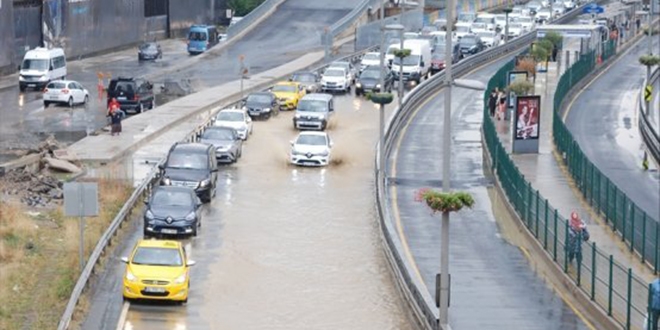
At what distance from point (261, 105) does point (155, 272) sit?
33722mm

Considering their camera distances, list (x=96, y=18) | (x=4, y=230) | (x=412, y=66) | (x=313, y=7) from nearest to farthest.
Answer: (x=4, y=230) → (x=412, y=66) → (x=96, y=18) → (x=313, y=7)

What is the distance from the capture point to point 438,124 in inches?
2638

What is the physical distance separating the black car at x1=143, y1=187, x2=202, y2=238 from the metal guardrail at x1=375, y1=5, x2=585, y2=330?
524cm

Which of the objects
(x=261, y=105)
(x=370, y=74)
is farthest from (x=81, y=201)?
(x=370, y=74)

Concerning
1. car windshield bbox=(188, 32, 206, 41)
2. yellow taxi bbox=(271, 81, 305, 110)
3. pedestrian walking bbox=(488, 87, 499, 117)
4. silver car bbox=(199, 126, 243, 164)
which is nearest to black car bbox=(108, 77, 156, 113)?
yellow taxi bbox=(271, 81, 305, 110)

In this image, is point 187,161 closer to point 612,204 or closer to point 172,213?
point 172,213

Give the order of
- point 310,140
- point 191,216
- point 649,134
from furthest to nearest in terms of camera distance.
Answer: point 649,134 < point 310,140 < point 191,216

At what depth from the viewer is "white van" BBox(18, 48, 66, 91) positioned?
7606cm

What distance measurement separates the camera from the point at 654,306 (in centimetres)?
2689

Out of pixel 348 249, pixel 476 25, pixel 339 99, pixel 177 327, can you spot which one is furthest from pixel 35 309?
pixel 476 25

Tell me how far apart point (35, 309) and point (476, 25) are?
8159 centimetres

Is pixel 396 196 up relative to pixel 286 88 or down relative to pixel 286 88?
down

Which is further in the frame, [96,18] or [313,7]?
[313,7]

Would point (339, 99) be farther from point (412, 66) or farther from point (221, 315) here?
point (221, 315)
